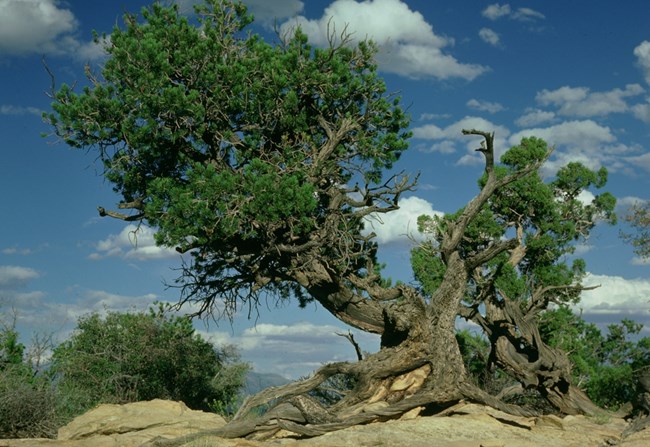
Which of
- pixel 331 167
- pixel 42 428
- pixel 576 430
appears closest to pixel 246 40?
pixel 331 167

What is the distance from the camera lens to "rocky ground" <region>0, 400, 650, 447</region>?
1544 cm

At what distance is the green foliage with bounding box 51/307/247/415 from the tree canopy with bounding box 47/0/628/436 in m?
4.53

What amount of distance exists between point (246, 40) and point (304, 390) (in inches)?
A: 393

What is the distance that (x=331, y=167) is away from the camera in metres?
21.5

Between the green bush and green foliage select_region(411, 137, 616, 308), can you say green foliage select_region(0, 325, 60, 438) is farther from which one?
green foliage select_region(411, 137, 616, 308)

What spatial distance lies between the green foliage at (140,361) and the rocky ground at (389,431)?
7063 millimetres

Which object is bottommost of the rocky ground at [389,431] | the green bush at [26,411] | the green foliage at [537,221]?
the rocky ground at [389,431]

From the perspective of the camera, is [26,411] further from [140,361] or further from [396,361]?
[396,361]

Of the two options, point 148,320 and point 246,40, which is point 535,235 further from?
point 148,320

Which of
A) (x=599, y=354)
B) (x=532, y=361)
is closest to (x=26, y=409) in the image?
(x=532, y=361)

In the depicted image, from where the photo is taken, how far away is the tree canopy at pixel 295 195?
Answer: 18875mm

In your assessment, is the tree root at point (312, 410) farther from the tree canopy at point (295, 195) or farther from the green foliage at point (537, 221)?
the green foliage at point (537, 221)

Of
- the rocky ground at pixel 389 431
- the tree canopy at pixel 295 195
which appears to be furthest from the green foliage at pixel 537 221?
the rocky ground at pixel 389 431

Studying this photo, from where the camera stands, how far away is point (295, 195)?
62.5 ft
